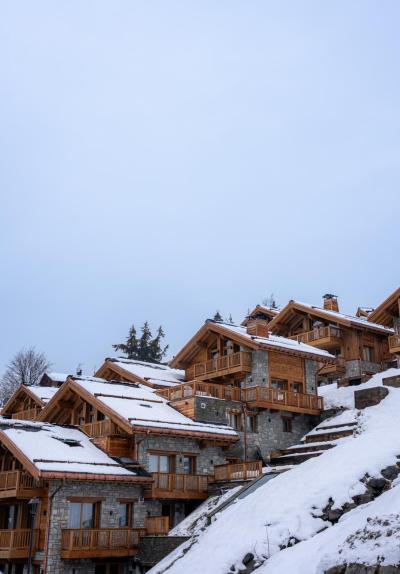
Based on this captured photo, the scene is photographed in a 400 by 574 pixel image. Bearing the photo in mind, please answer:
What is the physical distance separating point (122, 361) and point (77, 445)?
1592 cm

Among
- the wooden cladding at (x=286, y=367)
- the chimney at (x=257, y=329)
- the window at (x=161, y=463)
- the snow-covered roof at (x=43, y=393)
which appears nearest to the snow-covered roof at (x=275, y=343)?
the chimney at (x=257, y=329)

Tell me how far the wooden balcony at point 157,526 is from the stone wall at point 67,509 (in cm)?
58

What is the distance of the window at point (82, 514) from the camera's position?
26.2 metres

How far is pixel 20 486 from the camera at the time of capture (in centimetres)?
2672

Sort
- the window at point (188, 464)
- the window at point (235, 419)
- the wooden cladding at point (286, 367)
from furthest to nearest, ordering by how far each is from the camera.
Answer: the wooden cladding at point (286, 367), the window at point (235, 419), the window at point (188, 464)

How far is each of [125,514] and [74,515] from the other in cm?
248

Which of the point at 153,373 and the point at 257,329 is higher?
the point at 257,329

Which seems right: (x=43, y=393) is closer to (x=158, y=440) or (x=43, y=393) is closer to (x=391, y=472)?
(x=158, y=440)

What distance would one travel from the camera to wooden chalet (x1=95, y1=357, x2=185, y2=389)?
41.7 m

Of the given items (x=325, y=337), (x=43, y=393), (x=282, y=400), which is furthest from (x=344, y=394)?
(x=43, y=393)

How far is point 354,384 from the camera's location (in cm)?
4191

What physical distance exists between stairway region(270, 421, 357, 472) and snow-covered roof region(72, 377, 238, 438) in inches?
116

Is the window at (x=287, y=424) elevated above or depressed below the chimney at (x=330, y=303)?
below

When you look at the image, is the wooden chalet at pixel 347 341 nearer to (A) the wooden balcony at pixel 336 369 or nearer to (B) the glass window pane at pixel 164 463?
(A) the wooden balcony at pixel 336 369
